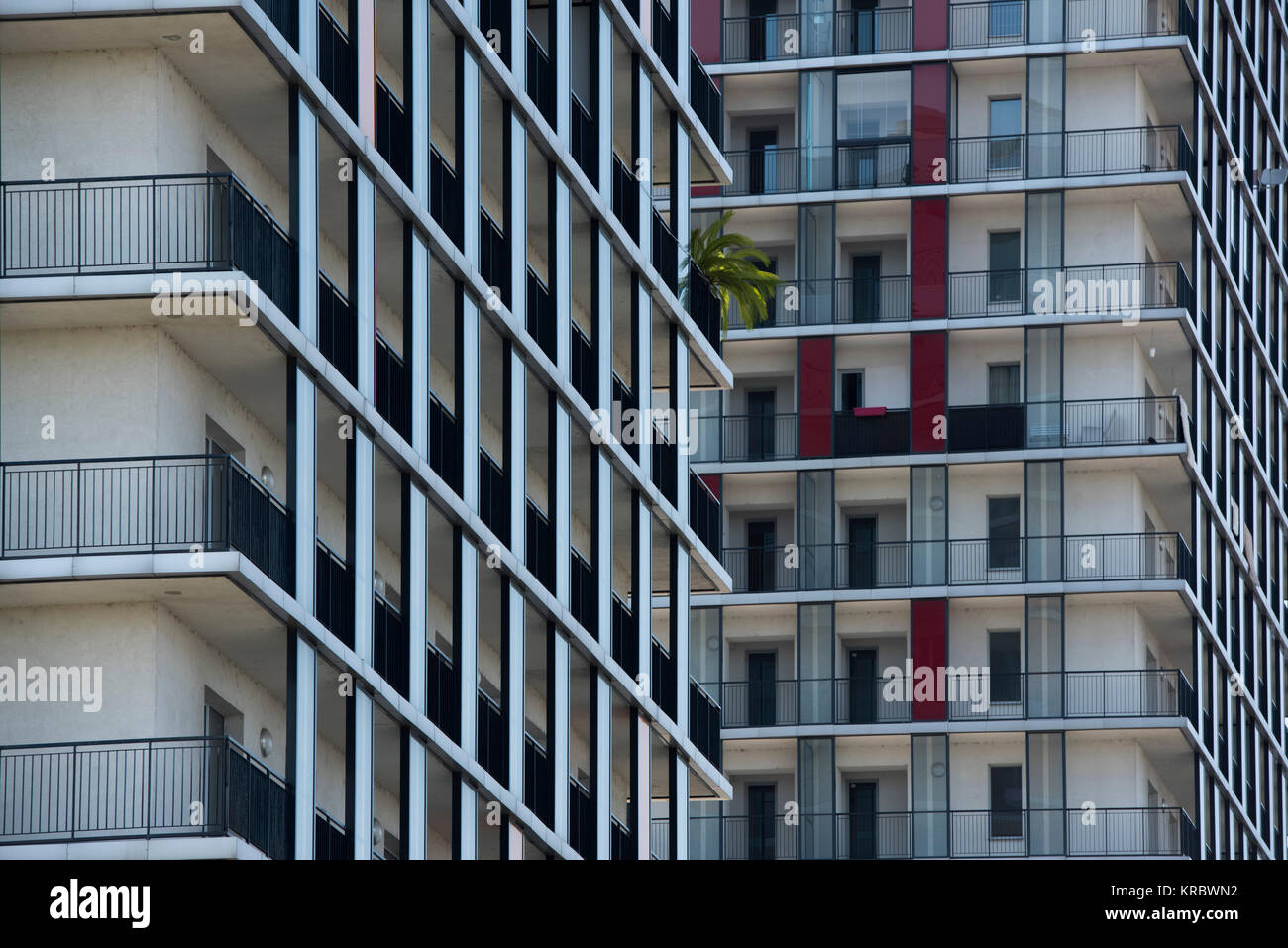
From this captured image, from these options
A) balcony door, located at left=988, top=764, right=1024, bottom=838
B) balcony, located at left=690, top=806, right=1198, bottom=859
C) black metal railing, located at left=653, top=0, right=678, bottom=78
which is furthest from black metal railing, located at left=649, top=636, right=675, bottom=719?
balcony door, located at left=988, top=764, right=1024, bottom=838

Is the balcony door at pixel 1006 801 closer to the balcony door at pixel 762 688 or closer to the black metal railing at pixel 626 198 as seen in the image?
the balcony door at pixel 762 688

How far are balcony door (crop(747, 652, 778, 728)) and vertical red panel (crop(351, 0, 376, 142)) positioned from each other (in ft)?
141

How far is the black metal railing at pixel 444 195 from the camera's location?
48125mm

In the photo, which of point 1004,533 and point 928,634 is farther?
point 1004,533

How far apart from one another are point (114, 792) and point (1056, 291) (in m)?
51.4

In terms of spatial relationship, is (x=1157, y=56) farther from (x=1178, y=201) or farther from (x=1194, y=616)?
(x=1194, y=616)

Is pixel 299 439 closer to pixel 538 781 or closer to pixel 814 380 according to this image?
pixel 538 781

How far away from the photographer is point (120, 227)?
4059 cm

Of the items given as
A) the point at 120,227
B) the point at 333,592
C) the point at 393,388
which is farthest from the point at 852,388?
the point at 120,227

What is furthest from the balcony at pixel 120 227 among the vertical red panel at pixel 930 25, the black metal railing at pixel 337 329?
the vertical red panel at pixel 930 25

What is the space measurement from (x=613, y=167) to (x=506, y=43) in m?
6.53

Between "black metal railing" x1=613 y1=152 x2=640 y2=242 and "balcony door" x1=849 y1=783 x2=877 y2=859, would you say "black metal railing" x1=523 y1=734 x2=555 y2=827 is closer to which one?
"black metal railing" x1=613 y1=152 x2=640 y2=242

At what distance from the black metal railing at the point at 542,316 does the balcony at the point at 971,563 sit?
31898 mm

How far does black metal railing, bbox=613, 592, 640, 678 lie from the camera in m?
56.6
